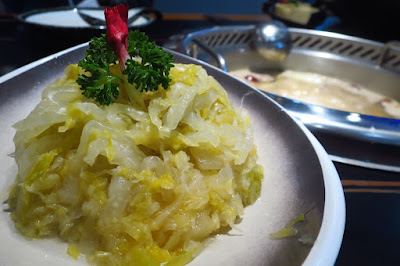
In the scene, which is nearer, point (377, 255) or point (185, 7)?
point (377, 255)

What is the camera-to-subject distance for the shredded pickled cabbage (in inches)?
39.8

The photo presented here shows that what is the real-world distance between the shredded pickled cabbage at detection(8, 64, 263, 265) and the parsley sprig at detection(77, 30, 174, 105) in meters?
0.04

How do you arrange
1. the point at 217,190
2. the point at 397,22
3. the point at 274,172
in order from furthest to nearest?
the point at 397,22 → the point at 274,172 → the point at 217,190

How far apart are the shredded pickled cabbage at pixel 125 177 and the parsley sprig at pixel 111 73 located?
0.15 feet

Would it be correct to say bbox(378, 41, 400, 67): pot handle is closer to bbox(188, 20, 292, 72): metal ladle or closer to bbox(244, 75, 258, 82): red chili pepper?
bbox(188, 20, 292, 72): metal ladle

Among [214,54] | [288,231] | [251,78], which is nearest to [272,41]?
[251,78]

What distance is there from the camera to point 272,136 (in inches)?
60.5

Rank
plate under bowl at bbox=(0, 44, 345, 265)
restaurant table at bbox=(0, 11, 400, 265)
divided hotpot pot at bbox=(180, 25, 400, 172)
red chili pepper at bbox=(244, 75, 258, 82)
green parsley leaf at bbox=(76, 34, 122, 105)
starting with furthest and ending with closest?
red chili pepper at bbox=(244, 75, 258, 82) < divided hotpot pot at bbox=(180, 25, 400, 172) < restaurant table at bbox=(0, 11, 400, 265) < green parsley leaf at bbox=(76, 34, 122, 105) < plate under bowl at bbox=(0, 44, 345, 265)

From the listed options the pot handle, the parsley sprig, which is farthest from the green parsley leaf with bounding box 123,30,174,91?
the pot handle

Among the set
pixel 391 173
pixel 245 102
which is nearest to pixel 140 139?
pixel 245 102

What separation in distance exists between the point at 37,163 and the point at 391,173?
1.80 meters

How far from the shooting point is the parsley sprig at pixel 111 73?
1.13 metres

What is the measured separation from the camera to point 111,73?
1.20 metres

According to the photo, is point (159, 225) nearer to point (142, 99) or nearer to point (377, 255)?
point (142, 99)
